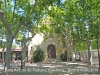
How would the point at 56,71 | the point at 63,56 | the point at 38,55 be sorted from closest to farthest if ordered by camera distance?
1. the point at 56,71
2. the point at 38,55
3. the point at 63,56

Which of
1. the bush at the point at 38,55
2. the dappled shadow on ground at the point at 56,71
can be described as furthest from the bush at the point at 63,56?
the dappled shadow on ground at the point at 56,71

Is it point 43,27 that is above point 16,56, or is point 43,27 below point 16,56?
above

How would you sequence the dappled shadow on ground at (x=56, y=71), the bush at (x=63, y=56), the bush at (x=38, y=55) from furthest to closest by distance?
the bush at (x=63, y=56)
the bush at (x=38, y=55)
the dappled shadow on ground at (x=56, y=71)

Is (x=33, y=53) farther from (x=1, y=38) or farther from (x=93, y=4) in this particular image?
Result: (x=93, y=4)

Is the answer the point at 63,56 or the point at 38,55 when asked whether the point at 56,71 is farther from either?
the point at 63,56

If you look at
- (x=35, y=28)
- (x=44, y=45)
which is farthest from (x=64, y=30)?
(x=44, y=45)

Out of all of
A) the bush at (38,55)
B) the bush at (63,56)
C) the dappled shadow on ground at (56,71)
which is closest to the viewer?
the dappled shadow on ground at (56,71)

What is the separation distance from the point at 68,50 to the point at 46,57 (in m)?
4.61

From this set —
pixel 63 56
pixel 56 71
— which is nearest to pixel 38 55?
pixel 63 56

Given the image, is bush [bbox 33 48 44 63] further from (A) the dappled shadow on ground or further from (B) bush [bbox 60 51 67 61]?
(A) the dappled shadow on ground

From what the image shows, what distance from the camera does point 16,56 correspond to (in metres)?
44.9

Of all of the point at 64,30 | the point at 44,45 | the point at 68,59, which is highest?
the point at 64,30

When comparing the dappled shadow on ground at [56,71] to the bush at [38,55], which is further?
the bush at [38,55]

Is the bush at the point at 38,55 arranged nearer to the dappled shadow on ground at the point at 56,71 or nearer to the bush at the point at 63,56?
the bush at the point at 63,56
